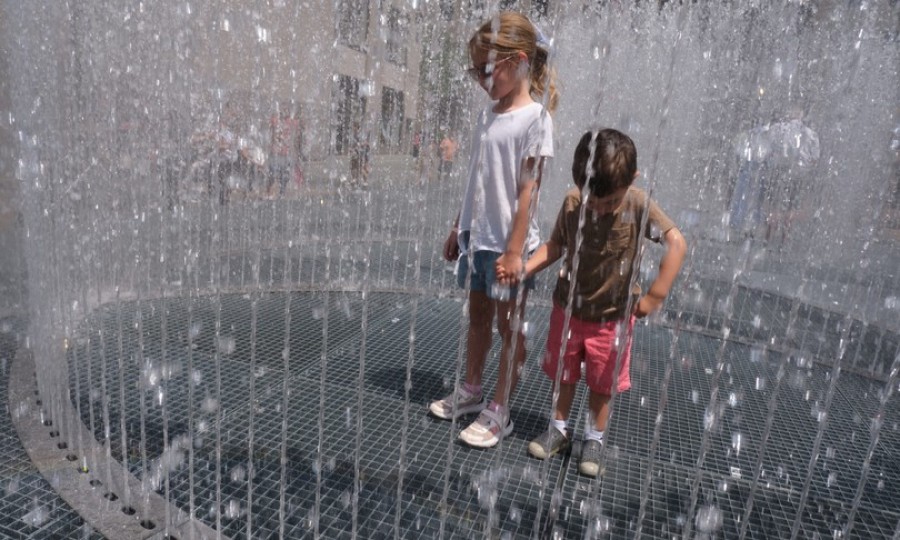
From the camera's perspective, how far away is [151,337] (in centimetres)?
340

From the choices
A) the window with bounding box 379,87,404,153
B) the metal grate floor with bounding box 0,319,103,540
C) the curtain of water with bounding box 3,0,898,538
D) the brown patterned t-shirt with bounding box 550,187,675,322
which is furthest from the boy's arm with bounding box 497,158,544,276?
the window with bounding box 379,87,404,153

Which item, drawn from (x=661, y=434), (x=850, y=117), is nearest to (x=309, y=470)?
(x=661, y=434)

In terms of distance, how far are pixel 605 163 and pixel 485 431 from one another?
3.75 feet

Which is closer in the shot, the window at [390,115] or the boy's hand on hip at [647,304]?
the boy's hand on hip at [647,304]

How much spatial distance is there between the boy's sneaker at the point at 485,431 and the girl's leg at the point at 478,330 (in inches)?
8.5

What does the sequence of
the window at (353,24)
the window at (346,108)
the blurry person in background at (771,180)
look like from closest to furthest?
1. the blurry person in background at (771,180)
2. the window at (353,24)
3. the window at (346,108)

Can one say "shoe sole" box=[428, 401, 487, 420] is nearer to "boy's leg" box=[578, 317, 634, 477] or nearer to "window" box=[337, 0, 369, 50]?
"boy's leg" box=[578, 317, 634, 477]

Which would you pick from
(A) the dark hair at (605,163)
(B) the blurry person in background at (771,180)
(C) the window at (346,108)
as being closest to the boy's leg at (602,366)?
(A) the dark hair at (605,163)

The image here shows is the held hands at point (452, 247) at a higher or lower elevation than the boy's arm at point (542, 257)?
lower

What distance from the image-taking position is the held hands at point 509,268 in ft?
7.23

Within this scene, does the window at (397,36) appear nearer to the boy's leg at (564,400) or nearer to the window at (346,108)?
the window at (346,108)

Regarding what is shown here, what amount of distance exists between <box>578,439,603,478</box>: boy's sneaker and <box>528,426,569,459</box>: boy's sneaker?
82 millimetres

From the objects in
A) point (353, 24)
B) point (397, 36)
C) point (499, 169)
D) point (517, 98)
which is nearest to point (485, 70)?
point (517, 98)

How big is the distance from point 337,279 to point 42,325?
2624 mm
